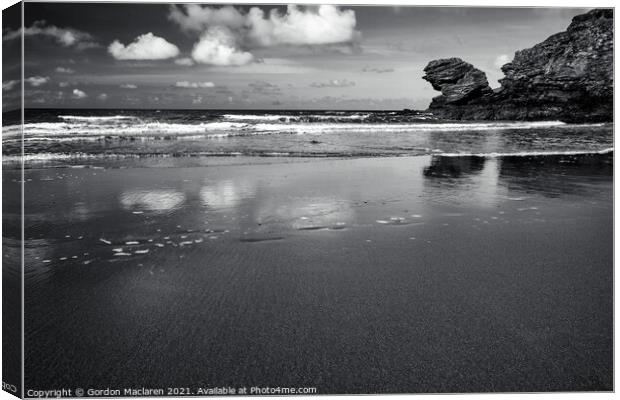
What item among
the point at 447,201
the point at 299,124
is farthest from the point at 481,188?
the point at 299,124

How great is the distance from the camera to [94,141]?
920 centimetres

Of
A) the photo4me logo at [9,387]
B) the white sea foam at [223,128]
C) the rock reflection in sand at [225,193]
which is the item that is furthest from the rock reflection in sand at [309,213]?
the white sea foam at [223,128]

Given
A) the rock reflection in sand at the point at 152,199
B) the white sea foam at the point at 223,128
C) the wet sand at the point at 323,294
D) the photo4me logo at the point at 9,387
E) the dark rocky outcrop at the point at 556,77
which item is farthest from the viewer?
the white sea foam at the point at 223,128

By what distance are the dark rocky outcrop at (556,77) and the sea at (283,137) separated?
12.2 inches

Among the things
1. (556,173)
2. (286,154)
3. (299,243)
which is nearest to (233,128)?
(286,154)

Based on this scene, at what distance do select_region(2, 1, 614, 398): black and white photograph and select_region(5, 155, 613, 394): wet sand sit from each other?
0.01 m

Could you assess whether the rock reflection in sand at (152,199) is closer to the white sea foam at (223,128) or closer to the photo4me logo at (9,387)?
the photo4me logo at (9,387)

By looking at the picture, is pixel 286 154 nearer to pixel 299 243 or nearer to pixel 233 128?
pixel 233 128

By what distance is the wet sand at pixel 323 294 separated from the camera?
2.10 meters

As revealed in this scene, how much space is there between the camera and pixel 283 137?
35.5 feet

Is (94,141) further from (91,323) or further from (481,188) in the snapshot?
(91,323)

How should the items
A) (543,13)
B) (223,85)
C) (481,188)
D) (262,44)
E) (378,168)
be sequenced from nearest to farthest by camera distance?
(543,13) → (262,44) → (223,85) → (481,188) → (378,168)

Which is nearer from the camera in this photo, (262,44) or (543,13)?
(543,13)

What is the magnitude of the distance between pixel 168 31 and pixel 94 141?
7117mm
